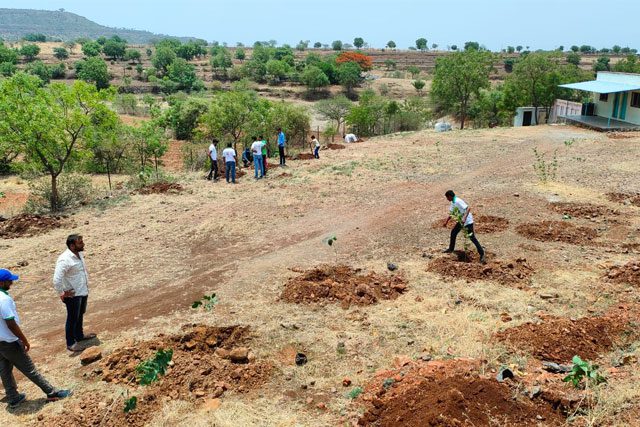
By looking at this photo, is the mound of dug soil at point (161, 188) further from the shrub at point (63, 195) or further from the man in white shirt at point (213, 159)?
the shrub at point (63, 195)

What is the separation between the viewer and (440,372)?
19.2 ft

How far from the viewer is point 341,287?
28.4 ft

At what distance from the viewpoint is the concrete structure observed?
26.8m

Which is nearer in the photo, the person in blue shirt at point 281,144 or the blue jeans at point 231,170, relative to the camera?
the blue jeans at point 231,170

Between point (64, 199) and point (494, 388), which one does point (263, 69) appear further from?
point (494, 388)

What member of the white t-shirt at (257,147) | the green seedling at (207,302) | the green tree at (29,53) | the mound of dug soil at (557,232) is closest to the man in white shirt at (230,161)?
the white t-shirt at (257,147)

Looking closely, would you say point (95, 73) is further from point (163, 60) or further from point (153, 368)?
point (153, 368)

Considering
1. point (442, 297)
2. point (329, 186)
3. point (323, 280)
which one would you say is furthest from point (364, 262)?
point (329, 186)

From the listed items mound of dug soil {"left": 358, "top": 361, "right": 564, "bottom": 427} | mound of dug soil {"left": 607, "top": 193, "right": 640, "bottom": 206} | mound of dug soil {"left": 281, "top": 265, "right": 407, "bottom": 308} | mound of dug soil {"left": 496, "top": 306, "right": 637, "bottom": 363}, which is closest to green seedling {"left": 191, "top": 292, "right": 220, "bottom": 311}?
mound of dug soil {"left": 281, "top": 265, "right": 407, "bottom": 308}

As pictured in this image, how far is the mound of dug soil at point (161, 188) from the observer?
51.8 ft

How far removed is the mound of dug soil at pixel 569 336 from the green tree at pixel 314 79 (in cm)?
6601

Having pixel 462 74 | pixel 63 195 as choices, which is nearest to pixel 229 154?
pixel 63 195

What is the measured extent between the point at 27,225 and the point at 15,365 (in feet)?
26.2

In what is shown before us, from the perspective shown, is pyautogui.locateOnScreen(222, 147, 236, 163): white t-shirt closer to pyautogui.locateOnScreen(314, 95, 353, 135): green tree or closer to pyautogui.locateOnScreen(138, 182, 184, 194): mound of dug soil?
pyautogui.locateOnScreen(138, 182, 184, 194): mound of dug soil
